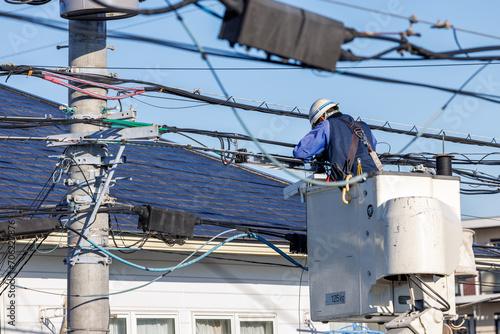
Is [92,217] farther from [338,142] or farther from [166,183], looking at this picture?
[166,183]

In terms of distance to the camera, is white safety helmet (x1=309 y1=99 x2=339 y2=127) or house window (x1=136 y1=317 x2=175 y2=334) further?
house window (x1=136 y1=317 x2=175 y2=334)

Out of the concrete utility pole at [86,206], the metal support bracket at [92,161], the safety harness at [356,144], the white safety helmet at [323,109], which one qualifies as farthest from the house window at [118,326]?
the safety harness at [356,144]

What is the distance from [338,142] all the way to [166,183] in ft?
21.4

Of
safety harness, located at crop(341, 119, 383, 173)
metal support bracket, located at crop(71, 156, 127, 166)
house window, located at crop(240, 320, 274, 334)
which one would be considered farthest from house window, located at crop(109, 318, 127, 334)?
safety harness, located at crop(341, 119, 383, 173)

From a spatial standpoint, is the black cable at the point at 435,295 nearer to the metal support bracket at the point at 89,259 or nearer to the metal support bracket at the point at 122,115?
the metal support bracket at the point at 89,259

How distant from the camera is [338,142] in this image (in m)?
9.08

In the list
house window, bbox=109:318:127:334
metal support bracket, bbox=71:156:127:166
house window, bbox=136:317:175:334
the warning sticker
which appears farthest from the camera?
house window, bbox=136:317:175:334

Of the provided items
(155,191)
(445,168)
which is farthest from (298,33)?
(155,191)

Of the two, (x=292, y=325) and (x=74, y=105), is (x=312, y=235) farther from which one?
(x=292, y=325)

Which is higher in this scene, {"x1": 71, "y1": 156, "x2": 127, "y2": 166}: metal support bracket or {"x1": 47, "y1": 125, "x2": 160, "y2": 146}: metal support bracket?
{"x1": 47, "y1": 125, "x2": 160, "y2": 146}: metal support bracket

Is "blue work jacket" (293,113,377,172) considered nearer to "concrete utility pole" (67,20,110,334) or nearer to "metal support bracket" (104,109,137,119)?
"metal support bracket" (104,109,137,119)

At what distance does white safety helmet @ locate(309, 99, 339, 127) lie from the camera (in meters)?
9.45

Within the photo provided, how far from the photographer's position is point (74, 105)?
943 cm

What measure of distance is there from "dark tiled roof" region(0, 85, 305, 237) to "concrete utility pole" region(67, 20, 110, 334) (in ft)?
9.36
